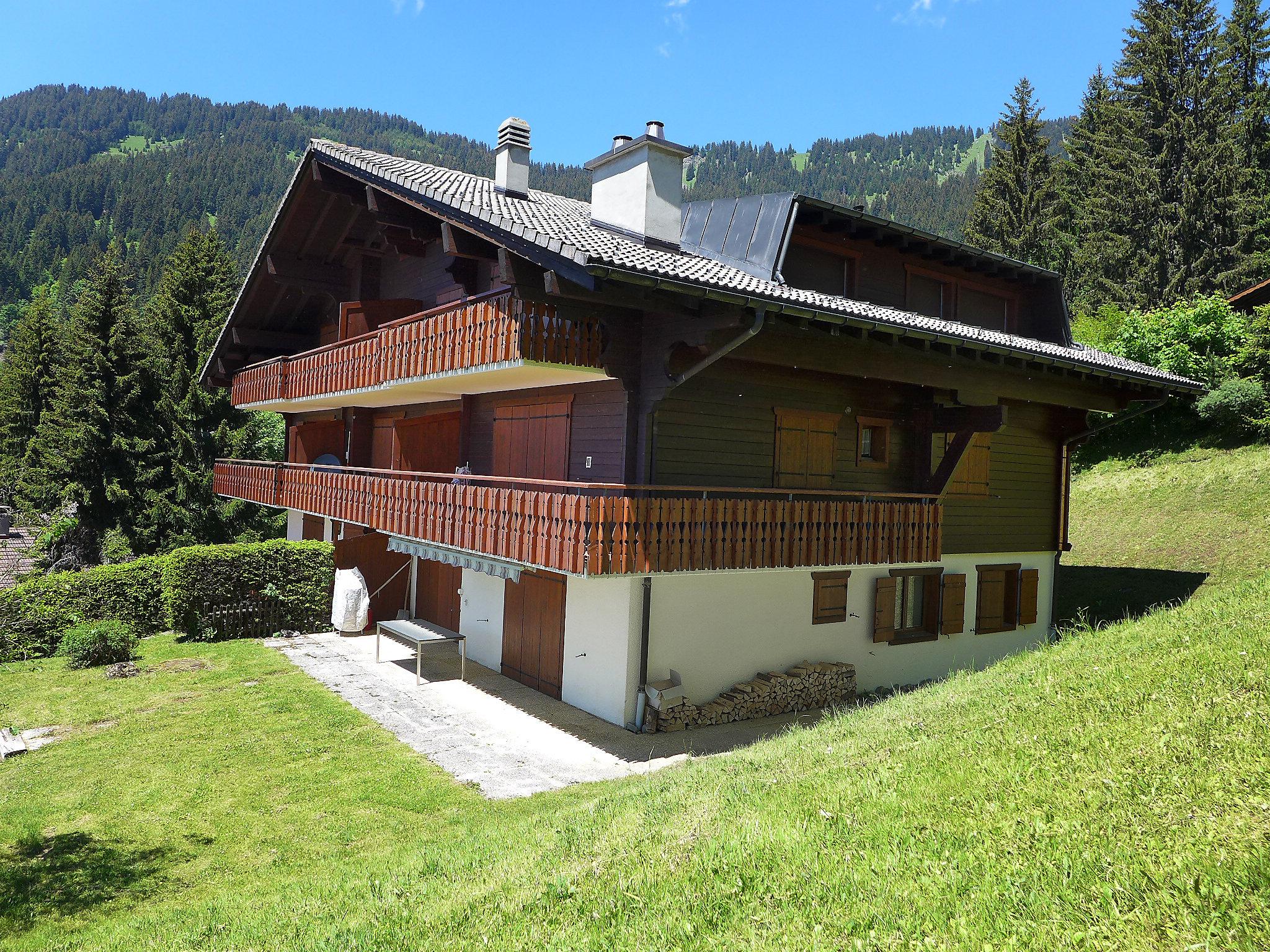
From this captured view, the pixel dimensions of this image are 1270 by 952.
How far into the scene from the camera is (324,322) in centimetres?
2366

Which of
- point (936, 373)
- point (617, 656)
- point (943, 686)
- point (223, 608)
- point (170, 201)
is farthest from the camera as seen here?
point (170, 201)

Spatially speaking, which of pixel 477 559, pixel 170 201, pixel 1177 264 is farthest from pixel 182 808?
pixel 170 201

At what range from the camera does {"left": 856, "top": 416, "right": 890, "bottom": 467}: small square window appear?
15180 mm

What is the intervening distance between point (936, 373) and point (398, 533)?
31.8ft

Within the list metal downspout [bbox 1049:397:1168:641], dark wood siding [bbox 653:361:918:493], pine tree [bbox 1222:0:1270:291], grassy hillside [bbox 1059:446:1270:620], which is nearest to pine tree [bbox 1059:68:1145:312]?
pine tree [bbox 1222:0:1270:291]

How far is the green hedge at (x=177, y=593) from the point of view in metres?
17.1

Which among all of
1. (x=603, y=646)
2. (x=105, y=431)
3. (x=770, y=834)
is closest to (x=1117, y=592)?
(x=603, y=646)

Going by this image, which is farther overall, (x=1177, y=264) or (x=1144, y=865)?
(x=1177, y=264)

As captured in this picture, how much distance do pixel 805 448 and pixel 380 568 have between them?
36.1ft

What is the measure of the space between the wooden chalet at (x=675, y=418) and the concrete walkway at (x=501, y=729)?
68 cm

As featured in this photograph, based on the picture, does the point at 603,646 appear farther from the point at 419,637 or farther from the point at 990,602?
the point at 990,602

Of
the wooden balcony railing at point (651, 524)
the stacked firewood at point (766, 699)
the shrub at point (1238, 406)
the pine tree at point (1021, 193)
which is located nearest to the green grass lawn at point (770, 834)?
the wooden balcony railing at point (651, 524)

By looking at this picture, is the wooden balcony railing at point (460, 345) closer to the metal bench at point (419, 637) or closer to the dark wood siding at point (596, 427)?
the dark wood siding at point (596, 427)

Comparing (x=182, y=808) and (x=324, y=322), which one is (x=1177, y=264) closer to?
(x=324, y=322)
